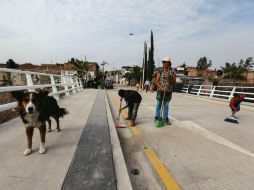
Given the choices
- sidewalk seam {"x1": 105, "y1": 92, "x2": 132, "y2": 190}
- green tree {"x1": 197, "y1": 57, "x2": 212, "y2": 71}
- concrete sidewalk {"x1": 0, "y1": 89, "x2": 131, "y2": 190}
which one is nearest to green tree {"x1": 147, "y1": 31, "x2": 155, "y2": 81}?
concrete sidewalk {"x1": 0, "y1": 89, "x2": 131, "y2": 190}

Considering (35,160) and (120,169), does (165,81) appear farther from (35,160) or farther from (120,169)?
(35,160)

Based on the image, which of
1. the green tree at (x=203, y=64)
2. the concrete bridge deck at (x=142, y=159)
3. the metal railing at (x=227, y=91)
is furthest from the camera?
the green tree at (x=203, y=64)

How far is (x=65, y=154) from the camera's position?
3.53 metres

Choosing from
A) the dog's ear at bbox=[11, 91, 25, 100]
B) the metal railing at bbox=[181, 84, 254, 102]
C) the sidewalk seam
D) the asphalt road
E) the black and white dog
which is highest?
the dog's ear at bbox=[11, 91, 25, 100]

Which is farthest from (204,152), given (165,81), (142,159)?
(165,81)

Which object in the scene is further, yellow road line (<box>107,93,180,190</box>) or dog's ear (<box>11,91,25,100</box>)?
dog's ear (<box>11,91,25,100</box>)

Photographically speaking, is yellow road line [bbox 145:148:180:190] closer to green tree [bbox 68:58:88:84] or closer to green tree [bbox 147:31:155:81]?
green tree [bbox 147:31:155:81]

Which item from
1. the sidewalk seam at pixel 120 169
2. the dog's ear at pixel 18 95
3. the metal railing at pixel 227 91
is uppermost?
the dog's ear at pixel 18 95

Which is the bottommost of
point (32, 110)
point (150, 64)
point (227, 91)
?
point (227, 91)

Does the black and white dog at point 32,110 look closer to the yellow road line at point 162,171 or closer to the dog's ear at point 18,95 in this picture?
the dog's ear at point 18,95

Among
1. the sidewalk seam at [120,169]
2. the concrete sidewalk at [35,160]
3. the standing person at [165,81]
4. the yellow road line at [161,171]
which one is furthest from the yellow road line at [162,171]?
the standing person at [165,81]

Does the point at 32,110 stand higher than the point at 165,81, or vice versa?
the point at 165,81

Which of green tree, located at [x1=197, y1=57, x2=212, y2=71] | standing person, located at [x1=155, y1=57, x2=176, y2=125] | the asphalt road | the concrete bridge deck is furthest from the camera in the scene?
green tree, located at [x1=197, y1=57, x2=212, y2=71]

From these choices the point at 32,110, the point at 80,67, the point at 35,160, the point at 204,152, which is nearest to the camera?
the point at 32,110
